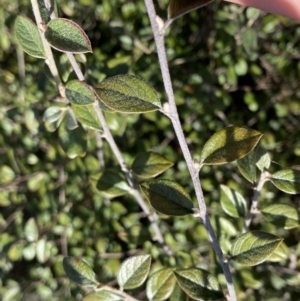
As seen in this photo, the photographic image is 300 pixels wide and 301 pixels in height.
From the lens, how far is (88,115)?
812 millimetres

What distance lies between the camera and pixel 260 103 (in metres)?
1.39

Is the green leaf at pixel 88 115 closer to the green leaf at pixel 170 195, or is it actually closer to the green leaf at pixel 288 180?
the green leaf at pixel 170 195

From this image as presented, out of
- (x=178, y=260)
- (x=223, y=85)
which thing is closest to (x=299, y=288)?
(x=178, y=260)

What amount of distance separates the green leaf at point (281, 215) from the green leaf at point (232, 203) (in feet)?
0.22

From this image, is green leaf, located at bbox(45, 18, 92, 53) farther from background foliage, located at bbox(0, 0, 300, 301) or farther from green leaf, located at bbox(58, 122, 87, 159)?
background foliage, located at bbox(0, 0, 300, 301)

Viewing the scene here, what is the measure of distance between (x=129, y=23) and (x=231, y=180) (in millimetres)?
592

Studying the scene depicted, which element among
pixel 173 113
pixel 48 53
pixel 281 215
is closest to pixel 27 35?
pixel 48 53

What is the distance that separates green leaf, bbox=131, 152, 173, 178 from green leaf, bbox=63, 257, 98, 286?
22 cm

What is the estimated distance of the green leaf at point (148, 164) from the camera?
2.90 ft

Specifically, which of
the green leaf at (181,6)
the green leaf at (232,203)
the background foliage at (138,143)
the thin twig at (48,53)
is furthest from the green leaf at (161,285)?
the green leaf at (181,6)

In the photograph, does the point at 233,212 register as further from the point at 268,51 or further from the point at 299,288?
the point at 268,51

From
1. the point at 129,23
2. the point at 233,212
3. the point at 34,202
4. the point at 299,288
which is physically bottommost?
the point at 299,288

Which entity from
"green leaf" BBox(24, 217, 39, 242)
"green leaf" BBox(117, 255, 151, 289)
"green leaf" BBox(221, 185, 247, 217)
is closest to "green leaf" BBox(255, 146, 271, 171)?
"green leaf" BBox(221, 185, 247, 217)

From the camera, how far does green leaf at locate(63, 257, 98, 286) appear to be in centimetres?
79
